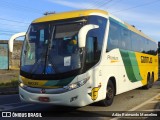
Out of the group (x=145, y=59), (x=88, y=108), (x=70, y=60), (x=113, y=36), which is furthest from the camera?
(x=145, y=59)

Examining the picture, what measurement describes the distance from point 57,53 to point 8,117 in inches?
93.9

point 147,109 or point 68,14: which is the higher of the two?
point 68,14

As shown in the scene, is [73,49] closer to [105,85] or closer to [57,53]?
[57,53]

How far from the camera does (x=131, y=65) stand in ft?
48.1

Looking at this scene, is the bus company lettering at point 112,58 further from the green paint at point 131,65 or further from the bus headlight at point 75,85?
the bus headlight at point 75,85

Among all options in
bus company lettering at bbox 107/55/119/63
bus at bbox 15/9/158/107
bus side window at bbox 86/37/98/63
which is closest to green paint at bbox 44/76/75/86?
bus at bbox 15/9/158/107

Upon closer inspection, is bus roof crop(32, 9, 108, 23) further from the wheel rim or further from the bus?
the wheel rim

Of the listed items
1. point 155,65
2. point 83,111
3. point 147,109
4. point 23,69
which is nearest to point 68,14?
point 23,69

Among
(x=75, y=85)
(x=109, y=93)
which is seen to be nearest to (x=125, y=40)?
(x=109, y=93)

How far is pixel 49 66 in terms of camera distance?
9867mm

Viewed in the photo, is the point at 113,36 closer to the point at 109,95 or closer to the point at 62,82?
the point at 109,95

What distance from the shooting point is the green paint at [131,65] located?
45.1ft

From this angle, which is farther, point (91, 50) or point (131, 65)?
point (131, 65)

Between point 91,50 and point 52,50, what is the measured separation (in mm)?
1227
